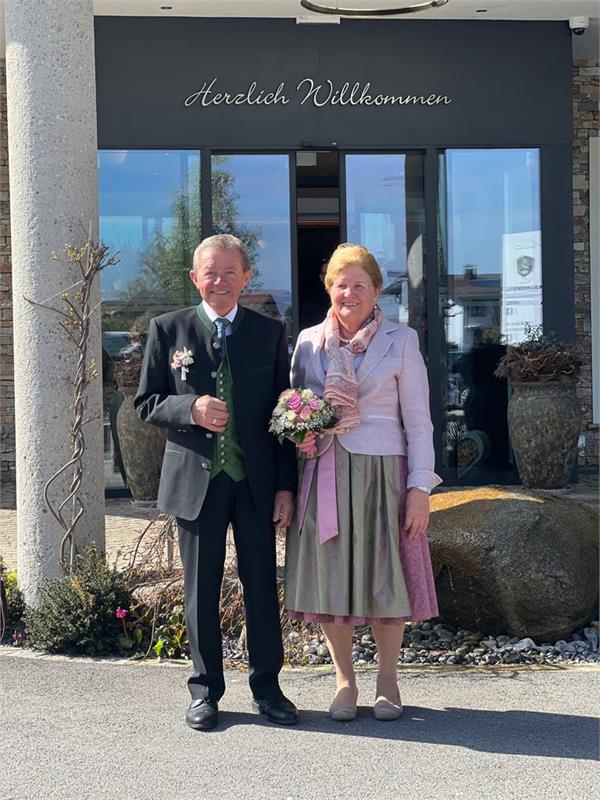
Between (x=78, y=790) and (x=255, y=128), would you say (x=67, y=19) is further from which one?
(x=255, y=128)

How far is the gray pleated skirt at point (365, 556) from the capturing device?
4.70 metres

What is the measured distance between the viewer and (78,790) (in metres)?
4.02

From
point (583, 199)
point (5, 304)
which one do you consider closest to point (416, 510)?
point (5, 304)

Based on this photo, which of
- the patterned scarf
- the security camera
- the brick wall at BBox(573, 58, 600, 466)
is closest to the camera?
the patterned scarf

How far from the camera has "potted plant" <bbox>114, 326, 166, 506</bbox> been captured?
Result: 10.1 meters

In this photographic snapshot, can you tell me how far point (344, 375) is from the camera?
15.2ft

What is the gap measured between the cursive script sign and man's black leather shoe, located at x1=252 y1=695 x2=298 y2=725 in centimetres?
722

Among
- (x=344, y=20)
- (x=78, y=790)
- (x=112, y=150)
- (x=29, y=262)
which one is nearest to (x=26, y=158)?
(x=29, y=262)

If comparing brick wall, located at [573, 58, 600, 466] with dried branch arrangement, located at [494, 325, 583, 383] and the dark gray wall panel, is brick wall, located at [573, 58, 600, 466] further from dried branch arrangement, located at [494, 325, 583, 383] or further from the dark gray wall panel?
dried branch arrangement, located at [494, 325, 583, 383]

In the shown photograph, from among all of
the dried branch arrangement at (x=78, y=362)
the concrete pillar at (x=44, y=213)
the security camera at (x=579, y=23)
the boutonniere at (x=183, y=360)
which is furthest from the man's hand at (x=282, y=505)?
the security camera at (x=579, y=23)

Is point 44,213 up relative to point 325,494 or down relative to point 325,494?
up

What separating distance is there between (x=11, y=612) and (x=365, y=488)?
2.49m

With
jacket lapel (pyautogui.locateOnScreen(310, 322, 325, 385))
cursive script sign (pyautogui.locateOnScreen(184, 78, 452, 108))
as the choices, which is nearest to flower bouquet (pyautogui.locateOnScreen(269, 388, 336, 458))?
jacket lapel (pyautogui.locateOnScreen(310, 322, 325, 385))

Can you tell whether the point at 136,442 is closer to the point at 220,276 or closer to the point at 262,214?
the point at 262,214
